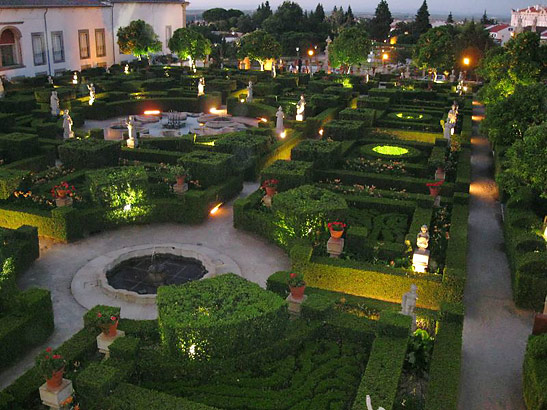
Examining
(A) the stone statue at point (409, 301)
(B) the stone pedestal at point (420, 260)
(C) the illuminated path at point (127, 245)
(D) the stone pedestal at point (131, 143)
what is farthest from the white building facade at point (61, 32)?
(A) the stone statue at point (409, 301)

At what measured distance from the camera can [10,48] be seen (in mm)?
45500

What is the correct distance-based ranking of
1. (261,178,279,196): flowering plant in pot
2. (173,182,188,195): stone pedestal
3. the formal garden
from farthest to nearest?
(173,182,188,195): stone pedestal → (261,178,279,196): flowering plant in pot → the formal garden

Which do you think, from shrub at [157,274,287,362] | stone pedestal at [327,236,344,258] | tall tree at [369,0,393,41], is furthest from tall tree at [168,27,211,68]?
tall tree at [369,0,393,41]

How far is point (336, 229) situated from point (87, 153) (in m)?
11.0

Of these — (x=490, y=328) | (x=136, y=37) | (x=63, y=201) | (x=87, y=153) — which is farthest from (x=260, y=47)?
(x=490, y=328)

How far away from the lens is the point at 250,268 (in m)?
15.6

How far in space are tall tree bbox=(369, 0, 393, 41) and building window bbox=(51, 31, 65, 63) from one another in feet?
213

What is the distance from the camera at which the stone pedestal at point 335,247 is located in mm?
15273

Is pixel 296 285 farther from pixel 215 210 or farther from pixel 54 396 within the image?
pixel 215 210

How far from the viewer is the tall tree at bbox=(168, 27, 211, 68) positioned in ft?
162

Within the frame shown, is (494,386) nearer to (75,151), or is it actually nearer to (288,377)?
(288,377)

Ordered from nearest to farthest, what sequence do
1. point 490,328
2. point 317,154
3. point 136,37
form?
1. point 490,328
2. point 317,154
3. point 136,37

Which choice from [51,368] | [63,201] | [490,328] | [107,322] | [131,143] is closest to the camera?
[51,368]

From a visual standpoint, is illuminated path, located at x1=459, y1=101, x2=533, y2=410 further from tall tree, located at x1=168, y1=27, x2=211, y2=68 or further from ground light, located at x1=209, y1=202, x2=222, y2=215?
tall tree, located at x1=168, y1=27, x2=211, y2=68
